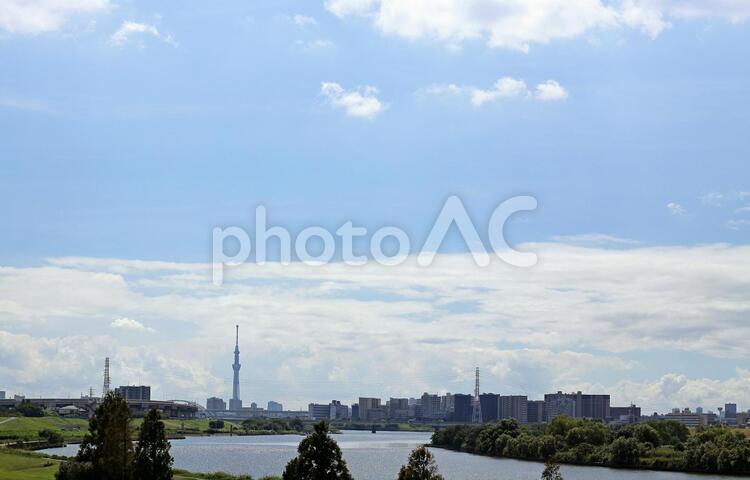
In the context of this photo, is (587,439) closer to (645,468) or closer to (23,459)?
(645,468)

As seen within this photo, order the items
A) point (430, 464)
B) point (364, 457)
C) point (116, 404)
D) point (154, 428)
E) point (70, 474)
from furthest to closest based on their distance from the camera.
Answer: point (364, 457) → point (70, 474) → point (154, 428) → point (116, 404) → point (430, 464)

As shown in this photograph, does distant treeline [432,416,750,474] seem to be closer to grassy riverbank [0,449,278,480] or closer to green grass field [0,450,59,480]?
grassy riverbank [0,449,278,480]

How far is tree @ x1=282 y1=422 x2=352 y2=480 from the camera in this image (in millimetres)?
45750

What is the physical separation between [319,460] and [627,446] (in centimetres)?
10067

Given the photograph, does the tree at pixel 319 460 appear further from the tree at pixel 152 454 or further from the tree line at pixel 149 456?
the tree at pixel 152 454

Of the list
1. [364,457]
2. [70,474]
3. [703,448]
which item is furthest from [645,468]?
[70,474]

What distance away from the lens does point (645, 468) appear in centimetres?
13375

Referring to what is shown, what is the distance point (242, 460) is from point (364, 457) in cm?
1939

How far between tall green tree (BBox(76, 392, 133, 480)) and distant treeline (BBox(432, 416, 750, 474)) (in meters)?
92.9

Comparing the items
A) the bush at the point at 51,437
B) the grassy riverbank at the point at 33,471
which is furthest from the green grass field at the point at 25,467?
the bush at the point at 51,437

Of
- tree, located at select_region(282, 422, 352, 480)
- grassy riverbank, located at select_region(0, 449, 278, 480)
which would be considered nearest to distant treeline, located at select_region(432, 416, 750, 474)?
grassy riverbank, located at select_region(0, 449, 278, 480)

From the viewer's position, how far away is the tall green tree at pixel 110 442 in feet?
171

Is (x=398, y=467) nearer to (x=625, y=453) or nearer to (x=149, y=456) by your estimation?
(x=625, y=453)

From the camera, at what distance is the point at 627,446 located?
5413 inches
